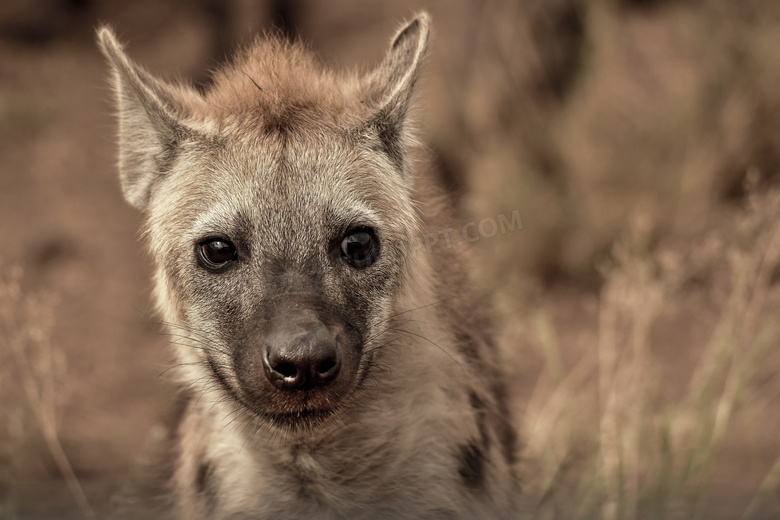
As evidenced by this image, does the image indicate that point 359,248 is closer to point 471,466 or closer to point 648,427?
point 471,466

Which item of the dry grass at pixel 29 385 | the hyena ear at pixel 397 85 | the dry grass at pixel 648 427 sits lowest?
the dry grass at pixel 648 427

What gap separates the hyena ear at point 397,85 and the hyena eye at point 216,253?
1.70 ft

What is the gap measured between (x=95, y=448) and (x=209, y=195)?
7.94 feet

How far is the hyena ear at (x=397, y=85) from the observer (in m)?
2.18

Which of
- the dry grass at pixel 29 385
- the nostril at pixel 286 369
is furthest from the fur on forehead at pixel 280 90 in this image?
the dry grass at pixel 29 385

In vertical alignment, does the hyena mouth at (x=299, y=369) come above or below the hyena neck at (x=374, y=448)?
above

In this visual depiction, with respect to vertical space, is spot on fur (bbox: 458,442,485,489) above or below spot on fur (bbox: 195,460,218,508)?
below

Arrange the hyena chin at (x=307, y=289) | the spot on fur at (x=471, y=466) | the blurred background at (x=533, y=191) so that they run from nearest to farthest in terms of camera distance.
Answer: the hyena chin at (x=307, y=289) → the spot on fur at (x=471, y=466) → the blurred background at (x=533, y=191)

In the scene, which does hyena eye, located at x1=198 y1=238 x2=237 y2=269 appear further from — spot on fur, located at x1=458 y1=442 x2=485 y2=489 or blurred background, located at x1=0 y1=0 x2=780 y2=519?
blurred background, located at x1=0 y1=0 x2=780 y2=519

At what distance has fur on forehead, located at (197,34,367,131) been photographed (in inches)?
84.4

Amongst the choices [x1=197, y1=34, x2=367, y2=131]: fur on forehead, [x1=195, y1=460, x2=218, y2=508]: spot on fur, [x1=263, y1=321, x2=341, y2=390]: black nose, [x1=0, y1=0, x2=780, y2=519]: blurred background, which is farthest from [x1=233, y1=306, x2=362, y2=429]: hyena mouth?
[x1=0, y1=0, x2=780, y2=519]: blurred background

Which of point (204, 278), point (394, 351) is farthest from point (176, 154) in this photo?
point (394, 351)

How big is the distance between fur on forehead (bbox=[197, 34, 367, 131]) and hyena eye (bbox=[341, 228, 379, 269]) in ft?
1.05

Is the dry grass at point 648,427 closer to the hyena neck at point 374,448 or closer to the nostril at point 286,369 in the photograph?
the hyena neck at point 374,448
